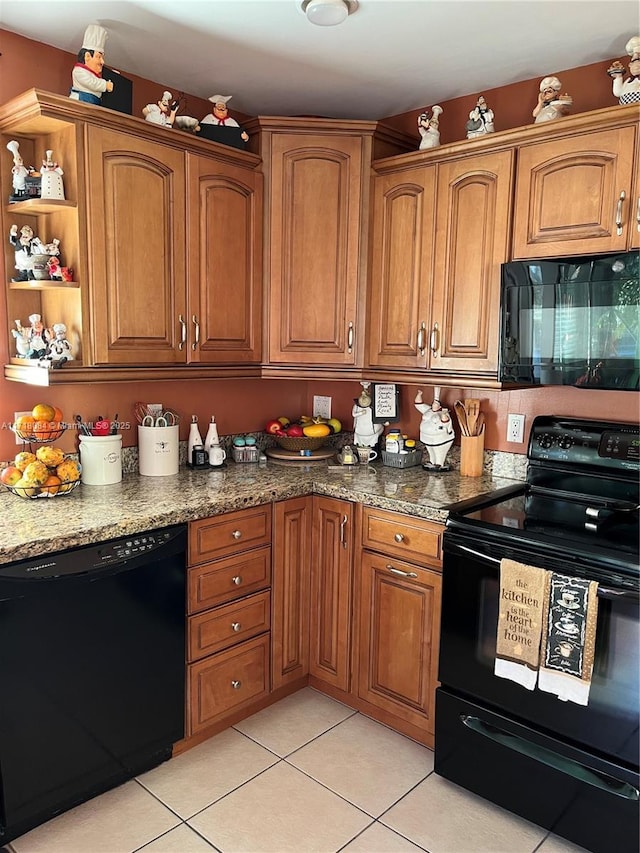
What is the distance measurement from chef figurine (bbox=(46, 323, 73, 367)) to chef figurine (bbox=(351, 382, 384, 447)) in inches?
52.4

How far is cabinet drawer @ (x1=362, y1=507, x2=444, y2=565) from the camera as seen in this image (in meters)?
2.22

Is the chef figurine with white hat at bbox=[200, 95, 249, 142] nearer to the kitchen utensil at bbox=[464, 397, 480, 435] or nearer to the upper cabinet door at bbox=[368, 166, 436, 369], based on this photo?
the upper cabinet door at bbox=[368, 166, 436, 369]

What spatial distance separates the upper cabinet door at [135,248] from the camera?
2.20 metres

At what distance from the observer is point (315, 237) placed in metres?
2.73

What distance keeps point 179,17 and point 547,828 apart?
284 centimetres

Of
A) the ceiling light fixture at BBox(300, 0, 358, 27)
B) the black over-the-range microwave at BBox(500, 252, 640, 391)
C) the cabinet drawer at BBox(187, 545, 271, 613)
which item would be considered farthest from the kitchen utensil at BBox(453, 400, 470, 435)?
the ceiling light fixture at BBox(300, 0, 358, 27)

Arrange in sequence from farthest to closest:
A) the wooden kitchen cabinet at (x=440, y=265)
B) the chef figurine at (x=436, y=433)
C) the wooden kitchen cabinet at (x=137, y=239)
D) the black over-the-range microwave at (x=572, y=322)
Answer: the chef figurine at (x=436, y=433)
the wooden kitchen cabinet at (x=440, y=265)
the wooden kitchen cabinet at (x=137, y=239)
the black over-the-range microwave at (x=572, y=322)

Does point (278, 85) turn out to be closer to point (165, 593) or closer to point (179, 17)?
point (179, 17)

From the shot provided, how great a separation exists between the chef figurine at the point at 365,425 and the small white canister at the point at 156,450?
2.85ft

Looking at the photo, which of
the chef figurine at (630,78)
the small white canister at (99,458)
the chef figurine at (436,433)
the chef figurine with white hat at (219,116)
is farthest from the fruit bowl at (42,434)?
the chef figurine at (630,78)

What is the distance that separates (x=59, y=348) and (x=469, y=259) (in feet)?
5.07

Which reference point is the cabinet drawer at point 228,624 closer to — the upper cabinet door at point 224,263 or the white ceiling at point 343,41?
the upper cabinet door at point 224,263

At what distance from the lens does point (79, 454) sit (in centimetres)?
249

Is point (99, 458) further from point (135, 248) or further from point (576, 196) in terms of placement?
point (576, 196)
